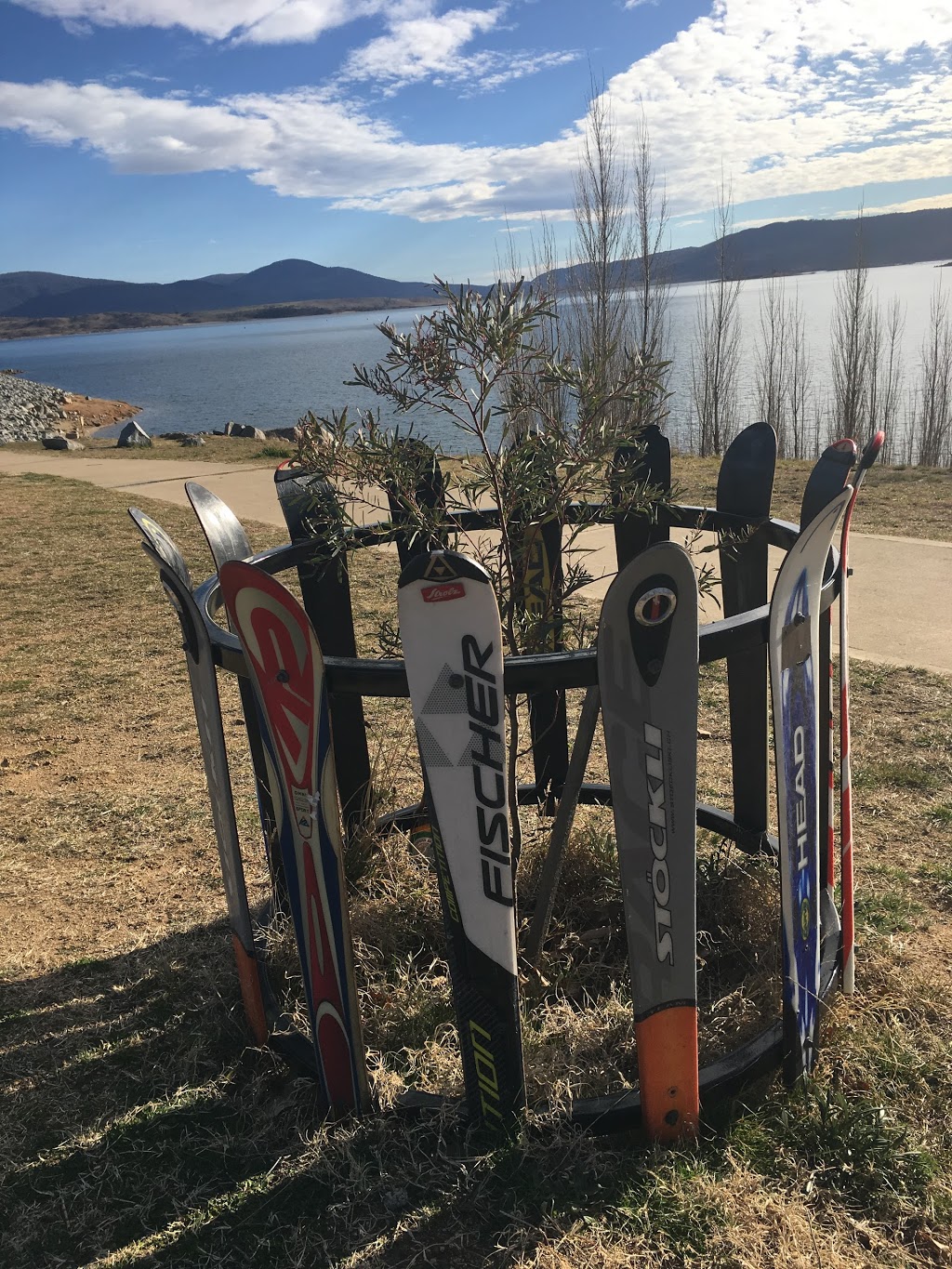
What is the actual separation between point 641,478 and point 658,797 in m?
1.36

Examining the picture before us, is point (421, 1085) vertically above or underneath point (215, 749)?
underneath

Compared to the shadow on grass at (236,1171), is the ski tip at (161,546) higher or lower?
higher

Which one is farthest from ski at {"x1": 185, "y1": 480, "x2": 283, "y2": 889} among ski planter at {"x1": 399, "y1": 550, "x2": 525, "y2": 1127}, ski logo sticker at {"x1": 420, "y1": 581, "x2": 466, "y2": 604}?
ski logo sticker at {"x1": 420, "y1": 581, "x2": 466, "y2": 604}

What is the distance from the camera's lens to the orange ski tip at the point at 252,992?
7.71 ft

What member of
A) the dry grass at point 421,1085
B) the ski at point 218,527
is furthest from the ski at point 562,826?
the ski at point 218,527

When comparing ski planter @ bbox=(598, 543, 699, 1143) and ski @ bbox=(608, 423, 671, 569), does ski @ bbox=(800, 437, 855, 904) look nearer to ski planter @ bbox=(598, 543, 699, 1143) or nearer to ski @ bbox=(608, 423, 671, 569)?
ski @ bbox=(608, 423, 671, 569)

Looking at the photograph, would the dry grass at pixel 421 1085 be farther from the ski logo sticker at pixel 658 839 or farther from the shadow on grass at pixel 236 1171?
the ski logo sticker at pixel 658 839

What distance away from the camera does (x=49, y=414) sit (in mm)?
36875

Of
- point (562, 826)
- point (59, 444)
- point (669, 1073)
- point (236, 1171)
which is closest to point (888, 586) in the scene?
point (562, 826)

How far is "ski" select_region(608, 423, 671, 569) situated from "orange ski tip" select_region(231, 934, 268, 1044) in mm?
1438

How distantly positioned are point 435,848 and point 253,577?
0.66 meters

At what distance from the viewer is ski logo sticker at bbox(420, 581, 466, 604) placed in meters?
1.64

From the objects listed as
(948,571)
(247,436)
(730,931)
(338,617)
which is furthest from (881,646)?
(247,436)

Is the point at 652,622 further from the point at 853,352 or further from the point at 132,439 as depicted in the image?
the point at 132,439
